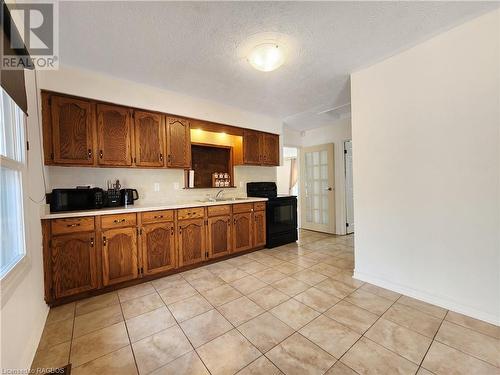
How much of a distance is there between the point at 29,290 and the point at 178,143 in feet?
7.20

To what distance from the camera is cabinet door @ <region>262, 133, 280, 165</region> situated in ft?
14.0

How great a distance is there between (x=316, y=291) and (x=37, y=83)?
11.9ft

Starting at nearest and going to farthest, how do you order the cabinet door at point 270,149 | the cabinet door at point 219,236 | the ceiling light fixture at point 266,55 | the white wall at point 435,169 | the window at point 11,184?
the window at point 11,184, the white wall at point 435,169, the ceiling light fixture at point 266,55, the cabinet door at point 219,236, the cabinet door at point 270,149

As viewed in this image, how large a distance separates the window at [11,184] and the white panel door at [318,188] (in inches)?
191

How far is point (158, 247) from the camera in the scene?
108 inches

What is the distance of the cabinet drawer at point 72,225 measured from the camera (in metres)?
2.13

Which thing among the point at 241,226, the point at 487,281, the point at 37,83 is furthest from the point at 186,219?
the point at 487,281

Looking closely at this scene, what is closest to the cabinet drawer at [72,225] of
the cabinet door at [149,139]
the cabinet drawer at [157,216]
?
the cabinet drawer at [157,216]

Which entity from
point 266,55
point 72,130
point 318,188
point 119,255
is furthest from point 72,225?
point 318,188

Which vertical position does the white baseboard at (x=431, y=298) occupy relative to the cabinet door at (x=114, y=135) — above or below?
below

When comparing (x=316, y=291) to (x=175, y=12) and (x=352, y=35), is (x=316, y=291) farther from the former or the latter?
(x=175, y=12)

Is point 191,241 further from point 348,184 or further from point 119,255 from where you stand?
point 348,184

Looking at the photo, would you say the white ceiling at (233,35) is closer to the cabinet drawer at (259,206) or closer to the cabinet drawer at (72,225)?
the cabinet drawer at (72,225)

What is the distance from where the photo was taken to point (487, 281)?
1812 mm
